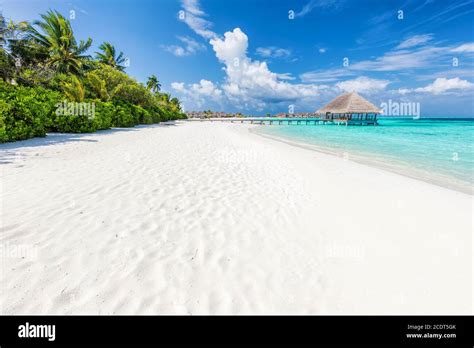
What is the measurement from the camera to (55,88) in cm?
1856

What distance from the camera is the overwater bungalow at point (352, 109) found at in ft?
142

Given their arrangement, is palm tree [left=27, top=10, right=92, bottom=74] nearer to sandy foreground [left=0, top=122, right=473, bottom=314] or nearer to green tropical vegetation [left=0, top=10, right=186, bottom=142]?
green tropical vegetation [left=0, top=10, right=186, bottom=142]

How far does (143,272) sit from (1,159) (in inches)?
298

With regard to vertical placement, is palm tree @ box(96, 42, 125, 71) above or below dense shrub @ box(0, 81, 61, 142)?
above

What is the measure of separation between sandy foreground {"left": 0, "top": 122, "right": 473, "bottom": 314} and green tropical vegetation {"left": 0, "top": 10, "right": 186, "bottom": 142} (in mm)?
6567

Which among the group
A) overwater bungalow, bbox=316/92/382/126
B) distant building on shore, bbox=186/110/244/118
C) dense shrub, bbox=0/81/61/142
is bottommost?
dense shrub, bbox=0/81/61/142

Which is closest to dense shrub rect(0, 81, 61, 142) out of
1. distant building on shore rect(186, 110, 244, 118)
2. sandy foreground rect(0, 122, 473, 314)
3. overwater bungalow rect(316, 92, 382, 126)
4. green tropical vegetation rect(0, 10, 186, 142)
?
green tropical vegetation rect(0, 10, 186, 142)

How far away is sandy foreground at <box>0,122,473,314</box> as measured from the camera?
80.3 inches

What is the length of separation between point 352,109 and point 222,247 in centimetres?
4926

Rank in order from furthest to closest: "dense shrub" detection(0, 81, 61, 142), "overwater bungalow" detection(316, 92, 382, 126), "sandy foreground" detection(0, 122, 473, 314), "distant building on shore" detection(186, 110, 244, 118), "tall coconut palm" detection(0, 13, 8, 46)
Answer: "distant building on shore" detection(186, 110, 244, 118) → "overwater bungalow" detection(316, 92, 382, 126) → "tall coconut palm" detection(0, 13, 8, 46) → "dense shrub" detection(0, 81, 61, 142) → "sandy foreground" detection(0, 122, 473, 314)

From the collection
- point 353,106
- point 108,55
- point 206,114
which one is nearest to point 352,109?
point 353,106
